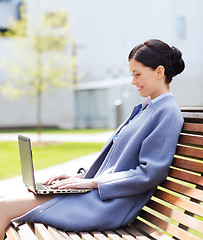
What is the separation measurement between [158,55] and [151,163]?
0.63 metres

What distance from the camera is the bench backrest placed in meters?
2.45

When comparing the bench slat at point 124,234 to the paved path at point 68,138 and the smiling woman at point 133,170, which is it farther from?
the paved path at point 68,138

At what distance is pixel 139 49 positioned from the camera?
9.00ft

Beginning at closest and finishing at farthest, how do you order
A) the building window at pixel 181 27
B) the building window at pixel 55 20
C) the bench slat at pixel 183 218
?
the bench slat at pixel 183 218, the building window at pixel 55 20, the building window at pixel 181 27

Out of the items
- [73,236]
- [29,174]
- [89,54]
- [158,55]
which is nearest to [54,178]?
[29,174]

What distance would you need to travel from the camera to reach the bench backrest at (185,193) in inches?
96.3

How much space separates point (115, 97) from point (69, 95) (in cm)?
403

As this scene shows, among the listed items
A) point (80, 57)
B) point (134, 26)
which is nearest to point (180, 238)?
point (134, 26)

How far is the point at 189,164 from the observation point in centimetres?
265

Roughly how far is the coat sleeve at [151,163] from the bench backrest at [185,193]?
4.0 inches

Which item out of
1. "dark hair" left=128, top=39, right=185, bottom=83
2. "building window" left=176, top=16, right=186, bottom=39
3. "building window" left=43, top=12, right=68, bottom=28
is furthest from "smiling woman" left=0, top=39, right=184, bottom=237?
"building window" left=176, top=16, right=186, bottom=39

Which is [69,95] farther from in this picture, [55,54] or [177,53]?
[177,53]

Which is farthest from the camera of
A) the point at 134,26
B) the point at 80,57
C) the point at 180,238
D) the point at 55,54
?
the point at 80,57

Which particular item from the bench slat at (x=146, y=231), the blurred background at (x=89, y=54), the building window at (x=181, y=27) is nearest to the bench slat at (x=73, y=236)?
the bench slat at (x=146, y=231)
